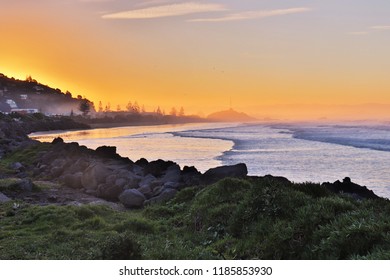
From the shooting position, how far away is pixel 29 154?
33594mm

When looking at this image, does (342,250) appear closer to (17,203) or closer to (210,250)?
(210,250)

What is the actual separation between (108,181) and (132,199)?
3.78m

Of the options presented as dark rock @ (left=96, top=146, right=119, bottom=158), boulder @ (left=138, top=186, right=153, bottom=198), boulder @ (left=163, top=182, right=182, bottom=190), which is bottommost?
boulder @ (left=138, top=186, right=153, bottom=198)

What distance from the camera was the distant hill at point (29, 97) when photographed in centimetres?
7862

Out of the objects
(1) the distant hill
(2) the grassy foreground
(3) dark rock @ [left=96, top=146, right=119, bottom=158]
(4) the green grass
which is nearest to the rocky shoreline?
(3) dark rock @ [left=96, top=146, right=119, bottom=158]

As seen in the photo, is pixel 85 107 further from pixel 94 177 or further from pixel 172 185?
pixel 172 185

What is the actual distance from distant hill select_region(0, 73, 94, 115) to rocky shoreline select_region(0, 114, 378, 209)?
1733 inches

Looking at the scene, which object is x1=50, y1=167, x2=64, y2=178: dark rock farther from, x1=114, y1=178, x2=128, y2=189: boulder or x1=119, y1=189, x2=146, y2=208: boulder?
x1=119, y1=189, x2=146, y2=208: boulder

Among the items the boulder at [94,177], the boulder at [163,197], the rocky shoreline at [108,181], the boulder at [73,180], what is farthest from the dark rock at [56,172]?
the boulder at [163,197]

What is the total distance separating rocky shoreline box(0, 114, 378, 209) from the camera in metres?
17.3

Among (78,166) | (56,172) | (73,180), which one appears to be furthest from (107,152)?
(73,180)

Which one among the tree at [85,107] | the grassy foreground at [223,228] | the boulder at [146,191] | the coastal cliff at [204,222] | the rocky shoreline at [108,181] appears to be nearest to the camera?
the grassy foreground at [223,228]

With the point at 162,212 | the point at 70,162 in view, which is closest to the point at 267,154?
the point at 70,162

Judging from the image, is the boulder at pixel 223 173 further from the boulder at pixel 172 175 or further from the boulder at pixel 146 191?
the boulder at pixel 146 191
